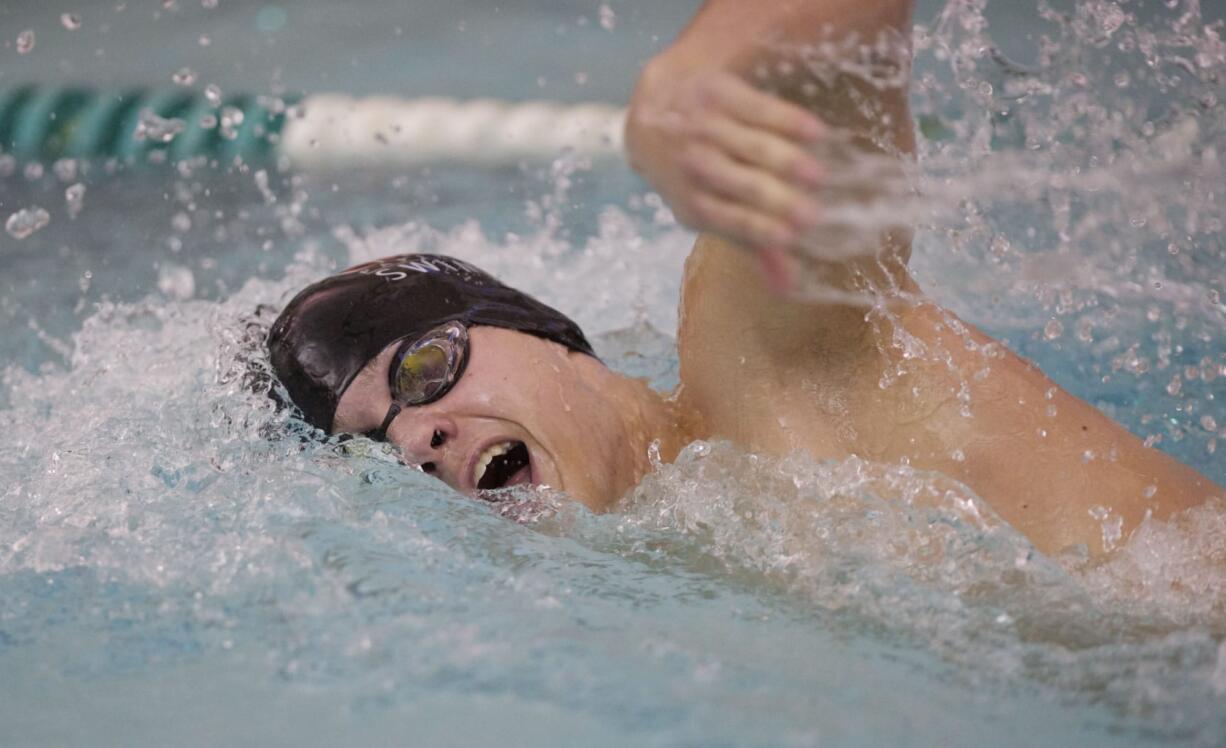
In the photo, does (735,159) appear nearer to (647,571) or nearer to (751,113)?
(751,113)

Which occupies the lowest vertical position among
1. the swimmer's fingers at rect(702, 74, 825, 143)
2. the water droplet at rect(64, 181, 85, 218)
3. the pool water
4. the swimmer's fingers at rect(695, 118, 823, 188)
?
the water droplet at rect(64, 181, 85, 218)

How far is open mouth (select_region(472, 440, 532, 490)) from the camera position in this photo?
5.26 feet

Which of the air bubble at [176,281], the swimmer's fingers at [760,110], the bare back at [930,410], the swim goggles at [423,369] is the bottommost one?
the air bubble at [176,281]

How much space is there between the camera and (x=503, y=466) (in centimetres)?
164

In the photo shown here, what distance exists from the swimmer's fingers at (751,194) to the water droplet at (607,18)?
3.99 metres

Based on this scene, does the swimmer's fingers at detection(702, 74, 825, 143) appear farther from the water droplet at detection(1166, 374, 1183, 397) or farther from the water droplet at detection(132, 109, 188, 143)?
the water droplet at detection(132, 109, 188, 143)

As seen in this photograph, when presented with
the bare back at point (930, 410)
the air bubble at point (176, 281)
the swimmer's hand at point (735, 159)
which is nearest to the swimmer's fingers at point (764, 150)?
the swimmer's hand at point (735, 159)

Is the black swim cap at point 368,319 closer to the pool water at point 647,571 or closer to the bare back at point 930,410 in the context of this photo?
the pool water at point 647,571

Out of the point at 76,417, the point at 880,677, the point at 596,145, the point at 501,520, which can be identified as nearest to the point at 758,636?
the point at 880,677

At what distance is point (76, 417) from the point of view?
200 cm

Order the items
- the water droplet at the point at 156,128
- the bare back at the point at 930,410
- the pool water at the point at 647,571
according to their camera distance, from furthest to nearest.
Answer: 1. the water droplet at the point at 156,128
2. the bare back at the point at 930,410
3. the pool water at the point at 647,571

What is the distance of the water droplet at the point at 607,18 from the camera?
478 cm

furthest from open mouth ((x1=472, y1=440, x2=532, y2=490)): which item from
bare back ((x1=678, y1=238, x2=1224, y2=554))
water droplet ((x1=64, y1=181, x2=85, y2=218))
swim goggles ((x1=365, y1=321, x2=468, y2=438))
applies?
water droplet ((x1=64, y1=181, x2=85, y2=218))

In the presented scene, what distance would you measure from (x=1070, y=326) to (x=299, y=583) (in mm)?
1814
